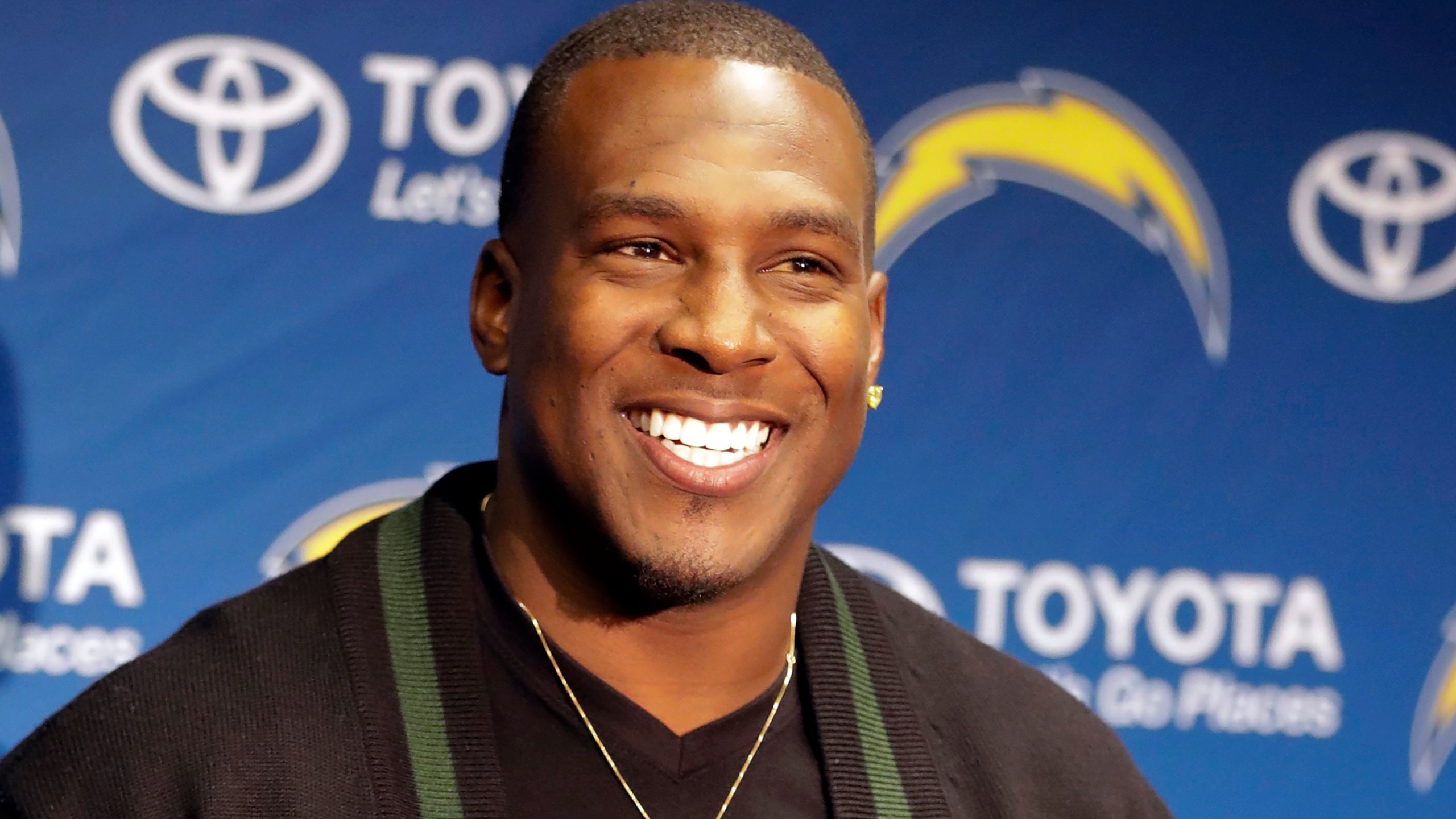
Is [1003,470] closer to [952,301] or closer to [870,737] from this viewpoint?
[952,301]

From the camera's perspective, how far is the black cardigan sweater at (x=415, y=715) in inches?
56.8

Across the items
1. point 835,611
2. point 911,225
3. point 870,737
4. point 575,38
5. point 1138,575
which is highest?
point 911,225

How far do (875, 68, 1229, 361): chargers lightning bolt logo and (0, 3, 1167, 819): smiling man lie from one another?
112 cm

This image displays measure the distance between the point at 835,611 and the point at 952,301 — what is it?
1.10 metres

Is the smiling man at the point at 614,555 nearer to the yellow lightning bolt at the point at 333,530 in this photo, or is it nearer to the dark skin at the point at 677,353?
the dark skin at the point at 677,353

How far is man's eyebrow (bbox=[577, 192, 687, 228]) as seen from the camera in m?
1.51

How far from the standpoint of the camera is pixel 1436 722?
2887mm

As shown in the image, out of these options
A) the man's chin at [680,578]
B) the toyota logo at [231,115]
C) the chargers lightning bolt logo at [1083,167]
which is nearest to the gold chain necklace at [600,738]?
the man's chin at [680,578]

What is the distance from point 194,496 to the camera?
2.50 metres

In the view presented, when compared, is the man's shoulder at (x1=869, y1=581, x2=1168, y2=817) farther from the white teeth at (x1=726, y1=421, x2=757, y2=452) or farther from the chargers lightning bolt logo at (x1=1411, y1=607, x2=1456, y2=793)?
the chargers lightning bolt logo at (x1=1411, y1=607, x2=1456, y2=793)

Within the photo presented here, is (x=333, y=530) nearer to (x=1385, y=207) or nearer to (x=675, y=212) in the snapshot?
(x=675, y=212)

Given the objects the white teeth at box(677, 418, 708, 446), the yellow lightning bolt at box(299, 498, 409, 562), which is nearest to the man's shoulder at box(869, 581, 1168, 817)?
the white teeth at box(677, 418, 708, 446)

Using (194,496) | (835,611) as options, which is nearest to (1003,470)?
(835,611)

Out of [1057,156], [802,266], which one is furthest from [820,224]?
[1057,156]
